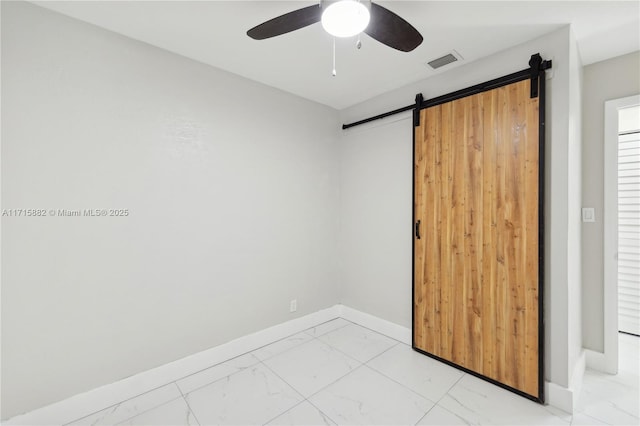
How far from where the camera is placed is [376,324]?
3.08 m

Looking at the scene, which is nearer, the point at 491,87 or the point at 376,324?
the point at 491,87

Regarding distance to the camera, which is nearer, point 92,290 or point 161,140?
point 92,290

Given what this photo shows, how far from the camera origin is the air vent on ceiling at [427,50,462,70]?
87.9 inches

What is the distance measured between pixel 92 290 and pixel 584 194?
3.89 m

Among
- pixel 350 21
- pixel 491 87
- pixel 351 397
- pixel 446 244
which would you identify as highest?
pixel 491 87

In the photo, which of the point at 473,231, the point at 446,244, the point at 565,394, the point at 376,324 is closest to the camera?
the point at 565,394

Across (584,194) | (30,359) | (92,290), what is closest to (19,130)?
(92,290)

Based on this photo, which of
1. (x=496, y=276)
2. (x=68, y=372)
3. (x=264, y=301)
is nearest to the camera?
(x=68, y=372)

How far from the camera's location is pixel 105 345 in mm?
1912

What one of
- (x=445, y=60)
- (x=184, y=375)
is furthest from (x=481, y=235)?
(x=184, y=375)

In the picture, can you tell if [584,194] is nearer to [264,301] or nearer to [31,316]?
[264,301]

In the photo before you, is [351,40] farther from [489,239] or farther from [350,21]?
[489,239]

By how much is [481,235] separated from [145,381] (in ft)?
9.18

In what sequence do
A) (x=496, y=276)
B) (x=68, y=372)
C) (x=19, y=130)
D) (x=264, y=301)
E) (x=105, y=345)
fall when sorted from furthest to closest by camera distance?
1. (x=264, y=301)
2. (x=496, y=276)
3. (x=105, y=345)
4. (x=68, y=372)
5. (x=19, y=130)
